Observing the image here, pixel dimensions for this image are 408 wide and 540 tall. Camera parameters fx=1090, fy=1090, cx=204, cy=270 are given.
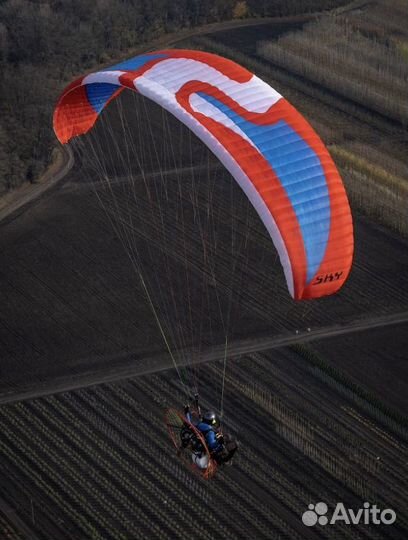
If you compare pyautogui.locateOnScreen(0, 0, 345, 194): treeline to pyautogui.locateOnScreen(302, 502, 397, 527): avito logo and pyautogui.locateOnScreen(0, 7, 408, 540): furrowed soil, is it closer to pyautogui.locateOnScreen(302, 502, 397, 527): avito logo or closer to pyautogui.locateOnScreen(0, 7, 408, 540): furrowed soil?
pyautogui.locateOnScreen(0, 7, 408, 540): furrowed soil

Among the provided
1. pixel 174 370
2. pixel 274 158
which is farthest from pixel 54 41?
pixel 274 158

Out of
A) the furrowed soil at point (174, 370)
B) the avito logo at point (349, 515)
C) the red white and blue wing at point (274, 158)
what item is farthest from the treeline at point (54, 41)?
the avito logo at point (349, 515)

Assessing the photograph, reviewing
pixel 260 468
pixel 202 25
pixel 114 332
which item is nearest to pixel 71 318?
pixel 114 332

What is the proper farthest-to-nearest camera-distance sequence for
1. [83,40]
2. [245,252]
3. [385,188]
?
[83,40]
[385,188]
[245,252]

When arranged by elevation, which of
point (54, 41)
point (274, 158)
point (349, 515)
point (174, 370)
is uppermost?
point (274, 158)

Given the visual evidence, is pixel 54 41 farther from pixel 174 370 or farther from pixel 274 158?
pixel 274 158

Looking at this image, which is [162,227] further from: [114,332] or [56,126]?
[56,126]

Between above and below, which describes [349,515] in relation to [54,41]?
below

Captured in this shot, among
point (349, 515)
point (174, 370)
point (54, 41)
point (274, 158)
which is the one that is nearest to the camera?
point (274, 158)
